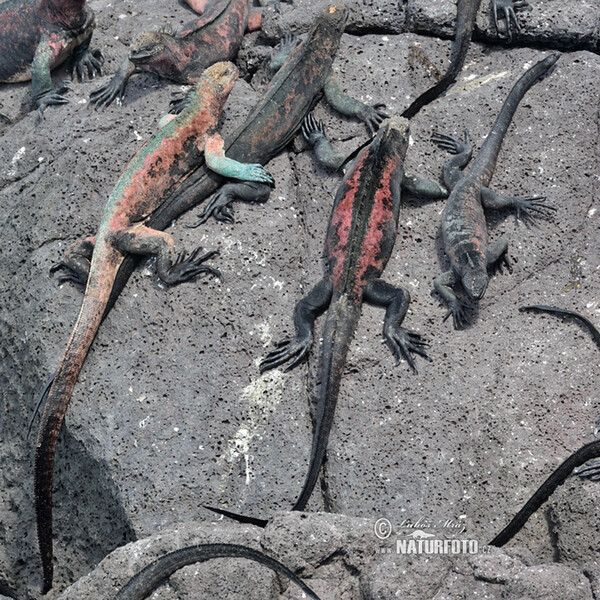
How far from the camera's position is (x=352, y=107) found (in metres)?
6.45

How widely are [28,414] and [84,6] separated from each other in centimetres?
386

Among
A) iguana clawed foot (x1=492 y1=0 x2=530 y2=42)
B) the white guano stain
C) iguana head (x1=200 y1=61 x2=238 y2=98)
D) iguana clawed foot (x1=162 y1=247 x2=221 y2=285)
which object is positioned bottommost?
the white guano stain

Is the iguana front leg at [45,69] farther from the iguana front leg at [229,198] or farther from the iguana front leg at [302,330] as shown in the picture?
the iguana front leg at [302,330]

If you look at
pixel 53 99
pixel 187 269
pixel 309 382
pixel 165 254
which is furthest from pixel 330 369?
→ pixel 53 99

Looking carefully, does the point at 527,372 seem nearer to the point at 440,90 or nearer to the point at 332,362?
the point at 332,362

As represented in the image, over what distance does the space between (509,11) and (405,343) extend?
3445 mm

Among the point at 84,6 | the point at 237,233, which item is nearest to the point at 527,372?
Answer: the point at 237,233

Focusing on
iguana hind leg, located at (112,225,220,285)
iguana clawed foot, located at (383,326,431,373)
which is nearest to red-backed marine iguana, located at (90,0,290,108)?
iguana hind leg, located at (112,225,220,285)

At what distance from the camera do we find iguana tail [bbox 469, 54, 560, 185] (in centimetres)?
601

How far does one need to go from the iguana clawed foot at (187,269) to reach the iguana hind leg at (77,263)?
2.03 ft

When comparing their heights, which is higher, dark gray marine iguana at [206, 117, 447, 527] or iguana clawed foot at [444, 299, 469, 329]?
dark gray marine iguana at [206, 117, 447, 527]

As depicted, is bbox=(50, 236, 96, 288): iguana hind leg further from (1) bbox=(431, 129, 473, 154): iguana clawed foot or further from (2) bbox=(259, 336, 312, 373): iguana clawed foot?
(1) bbox=(431, 129, 473, 154): iguana clawed foot

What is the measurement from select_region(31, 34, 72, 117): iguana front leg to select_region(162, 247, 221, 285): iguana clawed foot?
233 cm

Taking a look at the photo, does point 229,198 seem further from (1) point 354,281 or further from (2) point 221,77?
(1) point 354,281
